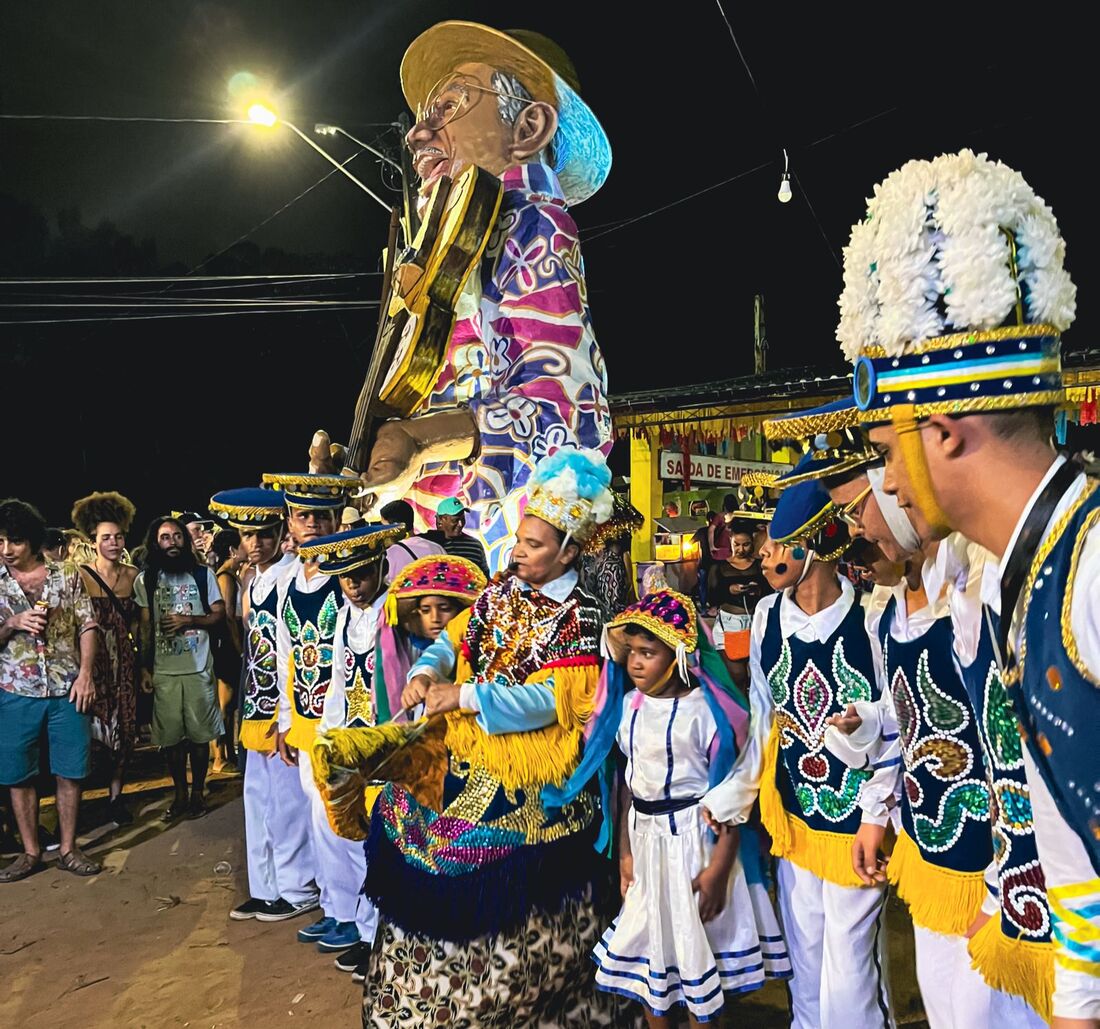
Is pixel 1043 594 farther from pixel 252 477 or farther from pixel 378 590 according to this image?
pixel 252 477

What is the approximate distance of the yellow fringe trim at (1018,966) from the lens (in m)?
1.72

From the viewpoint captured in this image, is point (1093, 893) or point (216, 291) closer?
point (1093, 893)

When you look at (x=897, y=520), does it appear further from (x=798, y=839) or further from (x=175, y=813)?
(x=175, y=813)

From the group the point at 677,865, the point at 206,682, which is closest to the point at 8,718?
the point at 206,682

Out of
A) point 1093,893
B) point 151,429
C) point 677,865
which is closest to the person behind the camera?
point 1093,893

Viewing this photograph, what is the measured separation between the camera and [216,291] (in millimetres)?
16469

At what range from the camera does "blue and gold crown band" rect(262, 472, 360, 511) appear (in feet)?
14.8

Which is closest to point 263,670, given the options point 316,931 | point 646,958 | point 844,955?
point 316,931

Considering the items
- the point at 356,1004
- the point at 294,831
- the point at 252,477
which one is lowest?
the point at 356,1004

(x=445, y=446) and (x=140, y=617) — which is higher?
(x=445, y=446)

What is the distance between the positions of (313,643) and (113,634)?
2838 millimetres

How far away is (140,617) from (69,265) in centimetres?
1322

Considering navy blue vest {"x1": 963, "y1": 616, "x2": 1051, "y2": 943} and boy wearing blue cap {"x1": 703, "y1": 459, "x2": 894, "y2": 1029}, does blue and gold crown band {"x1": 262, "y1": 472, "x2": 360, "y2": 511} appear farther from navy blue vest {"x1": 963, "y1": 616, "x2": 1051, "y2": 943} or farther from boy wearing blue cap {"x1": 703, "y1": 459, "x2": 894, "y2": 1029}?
navy blue vest {"x1": 963, "y1": 616, "x2": 1051, "y2": 943}

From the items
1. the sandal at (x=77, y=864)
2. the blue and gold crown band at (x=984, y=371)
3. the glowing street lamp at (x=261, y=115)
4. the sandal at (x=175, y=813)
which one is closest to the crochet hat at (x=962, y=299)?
the blue and gold crown band at (x=984, y=371)
